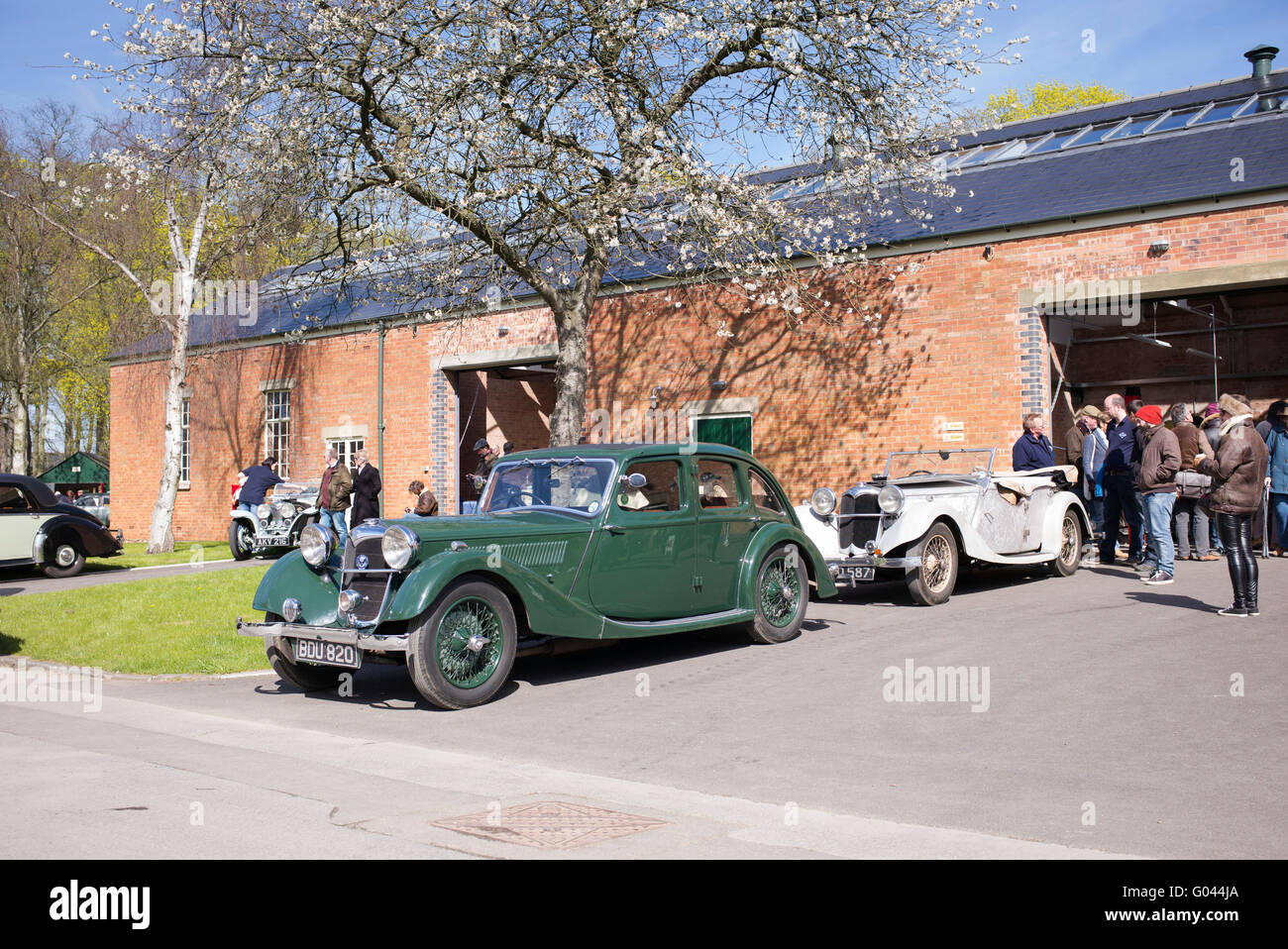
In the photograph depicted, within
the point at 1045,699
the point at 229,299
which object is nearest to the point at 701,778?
the point at 1045,699

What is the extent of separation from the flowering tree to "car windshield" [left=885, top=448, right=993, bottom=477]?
3.20m

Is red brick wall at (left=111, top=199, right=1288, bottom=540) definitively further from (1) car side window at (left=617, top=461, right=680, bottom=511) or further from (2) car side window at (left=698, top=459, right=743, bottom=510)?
→ (1) car side window at (left=617, top=461, right=680, bottom=511)

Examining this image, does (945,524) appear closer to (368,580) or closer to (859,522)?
(859,522)

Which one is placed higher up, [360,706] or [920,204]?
[920,204]

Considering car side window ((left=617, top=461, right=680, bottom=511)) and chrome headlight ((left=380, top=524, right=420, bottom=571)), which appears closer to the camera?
chrome headlight ((left=380, top=524, right=420, bottom=571))

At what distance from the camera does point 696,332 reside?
722 inches

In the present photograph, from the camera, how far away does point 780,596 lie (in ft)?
31.2

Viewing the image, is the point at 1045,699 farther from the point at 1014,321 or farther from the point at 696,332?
the point at 696,332

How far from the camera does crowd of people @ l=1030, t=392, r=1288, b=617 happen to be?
9352mm

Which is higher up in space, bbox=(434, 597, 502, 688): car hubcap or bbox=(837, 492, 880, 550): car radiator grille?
bbox=(837, 492, 880, 550): car radiator grille

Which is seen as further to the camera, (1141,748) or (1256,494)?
(1256,494)

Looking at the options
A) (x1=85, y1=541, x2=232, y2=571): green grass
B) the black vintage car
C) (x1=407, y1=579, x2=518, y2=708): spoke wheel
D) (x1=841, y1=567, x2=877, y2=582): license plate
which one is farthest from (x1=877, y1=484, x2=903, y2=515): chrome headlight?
(x1=85, y1=541, x2=232, y2=571): green grass
